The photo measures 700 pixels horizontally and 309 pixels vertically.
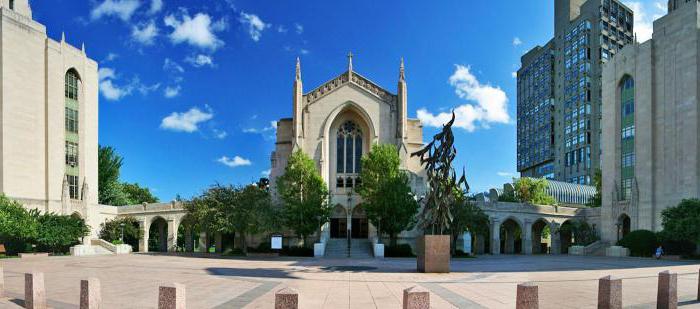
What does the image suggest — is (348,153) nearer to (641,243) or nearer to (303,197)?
(303,197)

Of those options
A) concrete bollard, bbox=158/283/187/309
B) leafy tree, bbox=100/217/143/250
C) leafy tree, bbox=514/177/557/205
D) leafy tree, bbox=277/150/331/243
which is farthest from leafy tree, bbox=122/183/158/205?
concrete bollard, bbox=158/283/187/309

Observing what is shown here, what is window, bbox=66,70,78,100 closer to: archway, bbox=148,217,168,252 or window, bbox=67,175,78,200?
window, bbox=67,175,78,200

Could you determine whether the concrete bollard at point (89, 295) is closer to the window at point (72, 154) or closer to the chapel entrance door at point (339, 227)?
→ the chapel entrance door at point (339, 227)

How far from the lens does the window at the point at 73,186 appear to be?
4969 cm

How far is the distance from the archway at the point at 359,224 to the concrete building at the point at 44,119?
26.4m

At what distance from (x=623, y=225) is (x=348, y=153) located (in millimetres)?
28704

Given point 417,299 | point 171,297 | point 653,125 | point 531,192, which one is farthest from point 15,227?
point 531,192

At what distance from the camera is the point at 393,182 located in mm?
44844

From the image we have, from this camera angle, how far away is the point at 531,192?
223ft

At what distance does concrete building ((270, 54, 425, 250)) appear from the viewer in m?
52.8

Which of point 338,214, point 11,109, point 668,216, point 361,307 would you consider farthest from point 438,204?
point 11,109

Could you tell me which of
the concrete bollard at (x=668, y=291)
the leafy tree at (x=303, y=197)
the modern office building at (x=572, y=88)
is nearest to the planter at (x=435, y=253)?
the concrete bollard at (x=668, y=291)

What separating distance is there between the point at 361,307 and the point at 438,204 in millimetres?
11413

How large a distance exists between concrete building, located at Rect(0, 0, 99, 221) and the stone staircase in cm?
2447
